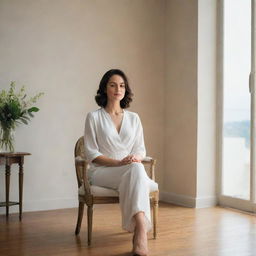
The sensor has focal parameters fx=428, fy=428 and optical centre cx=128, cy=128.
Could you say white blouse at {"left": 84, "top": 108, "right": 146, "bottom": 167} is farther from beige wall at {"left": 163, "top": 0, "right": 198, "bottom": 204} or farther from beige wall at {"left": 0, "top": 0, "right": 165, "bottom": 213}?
beige wall at {"left": 163, "top": 0, "right": 198, "bottom": 204}

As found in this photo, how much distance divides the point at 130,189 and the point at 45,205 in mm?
1843

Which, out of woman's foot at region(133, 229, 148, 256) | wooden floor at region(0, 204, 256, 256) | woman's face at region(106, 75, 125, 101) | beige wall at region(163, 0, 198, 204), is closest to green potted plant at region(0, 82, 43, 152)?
wooden floor at region(0, 204, 256, 256)

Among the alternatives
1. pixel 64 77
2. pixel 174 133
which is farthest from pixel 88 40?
pixel 174 133

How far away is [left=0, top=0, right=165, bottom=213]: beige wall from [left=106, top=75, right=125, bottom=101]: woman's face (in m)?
1.33

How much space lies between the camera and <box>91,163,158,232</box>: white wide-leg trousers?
292cm

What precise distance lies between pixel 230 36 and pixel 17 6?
90.9 inches

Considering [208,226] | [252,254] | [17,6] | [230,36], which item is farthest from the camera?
[230,36]

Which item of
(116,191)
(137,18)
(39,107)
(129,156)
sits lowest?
(116,191)

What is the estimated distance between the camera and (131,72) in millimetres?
5078

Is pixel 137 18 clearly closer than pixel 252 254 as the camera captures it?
No

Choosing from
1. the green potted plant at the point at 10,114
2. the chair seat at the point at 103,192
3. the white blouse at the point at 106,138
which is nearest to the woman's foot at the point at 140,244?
the chair seat at the point at 103,192

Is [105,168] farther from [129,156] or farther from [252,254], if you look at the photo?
[252,254]

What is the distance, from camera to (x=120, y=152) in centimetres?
338

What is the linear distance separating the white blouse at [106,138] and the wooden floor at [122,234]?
2.11 feet
